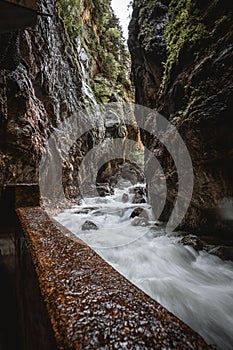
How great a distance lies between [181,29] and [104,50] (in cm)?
1594

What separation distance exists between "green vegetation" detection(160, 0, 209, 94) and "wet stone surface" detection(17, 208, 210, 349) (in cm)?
580

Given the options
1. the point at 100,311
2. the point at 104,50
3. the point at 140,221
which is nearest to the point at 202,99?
the point at 100,311

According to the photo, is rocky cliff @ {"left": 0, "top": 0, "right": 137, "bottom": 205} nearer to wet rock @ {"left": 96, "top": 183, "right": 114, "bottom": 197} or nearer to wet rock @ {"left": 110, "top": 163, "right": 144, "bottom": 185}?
wet rock @ {"left": 96, "top": 183, "right": 114, "bottom": 197}

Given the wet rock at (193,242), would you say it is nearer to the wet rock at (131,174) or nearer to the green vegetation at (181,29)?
the green vegetation at (181,29)

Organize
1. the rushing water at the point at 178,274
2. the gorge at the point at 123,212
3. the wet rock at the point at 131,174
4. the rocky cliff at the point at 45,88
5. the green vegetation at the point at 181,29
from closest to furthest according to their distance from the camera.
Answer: the gorge at the point at 123,212 → the rushing water at the point at 178,274 → the green vegetation at the point at 181,29 → the rocky cliff at the point at 45,88 → the wet rock at the point at 131,174

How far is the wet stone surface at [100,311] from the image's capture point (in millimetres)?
534

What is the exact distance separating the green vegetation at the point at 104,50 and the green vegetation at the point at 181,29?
8.70 meters

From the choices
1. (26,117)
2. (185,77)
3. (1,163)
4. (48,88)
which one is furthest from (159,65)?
(1,163)

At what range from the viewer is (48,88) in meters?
7.87

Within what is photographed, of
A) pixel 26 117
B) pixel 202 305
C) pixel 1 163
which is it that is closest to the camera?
pixel 202 305

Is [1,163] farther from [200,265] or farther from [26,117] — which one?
[200,265]

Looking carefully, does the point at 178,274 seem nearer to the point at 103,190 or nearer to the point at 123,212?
the point at 123,212

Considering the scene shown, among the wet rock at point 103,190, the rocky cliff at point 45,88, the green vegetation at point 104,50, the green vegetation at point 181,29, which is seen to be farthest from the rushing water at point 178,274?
the green vegetation at point 104,50

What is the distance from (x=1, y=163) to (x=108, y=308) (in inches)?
231
